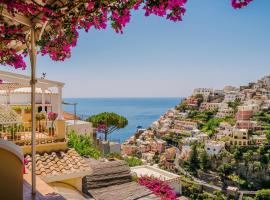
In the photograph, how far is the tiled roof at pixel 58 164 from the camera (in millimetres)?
5471

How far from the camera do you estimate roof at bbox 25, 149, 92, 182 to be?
17.7 feet

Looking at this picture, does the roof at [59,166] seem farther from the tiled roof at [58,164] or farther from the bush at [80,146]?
the bush at [80,146]

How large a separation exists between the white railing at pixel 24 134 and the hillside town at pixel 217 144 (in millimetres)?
36893

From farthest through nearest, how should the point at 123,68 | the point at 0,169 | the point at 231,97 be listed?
the point at 231,97, the point at 123,68, the point at 0,169

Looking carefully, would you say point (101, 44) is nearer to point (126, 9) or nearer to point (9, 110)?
point (9, 110)

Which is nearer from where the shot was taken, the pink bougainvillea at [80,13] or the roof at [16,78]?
the pink bougainvillea at [80,13]

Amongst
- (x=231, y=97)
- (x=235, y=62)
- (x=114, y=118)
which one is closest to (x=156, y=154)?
(x=231, y=97)

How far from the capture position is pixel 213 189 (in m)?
46.6

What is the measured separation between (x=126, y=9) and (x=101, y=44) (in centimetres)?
4388

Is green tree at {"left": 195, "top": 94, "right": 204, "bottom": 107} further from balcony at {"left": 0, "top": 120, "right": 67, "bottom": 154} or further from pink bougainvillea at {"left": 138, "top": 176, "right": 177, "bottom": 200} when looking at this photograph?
balcony at {"left": 0, "top": 120, "right": 67, "bottom": 154}

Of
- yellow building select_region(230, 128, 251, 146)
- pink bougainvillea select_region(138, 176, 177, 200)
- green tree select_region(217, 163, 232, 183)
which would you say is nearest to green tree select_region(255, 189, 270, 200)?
green tree select_region(217, 163, 232, 183)

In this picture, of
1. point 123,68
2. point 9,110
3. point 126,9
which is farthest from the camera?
point 123,68

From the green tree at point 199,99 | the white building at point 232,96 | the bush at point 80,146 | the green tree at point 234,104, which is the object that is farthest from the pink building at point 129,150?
the bush at point 80,146

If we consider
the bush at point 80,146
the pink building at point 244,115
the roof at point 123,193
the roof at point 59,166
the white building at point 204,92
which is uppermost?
the white building at point 204,92
